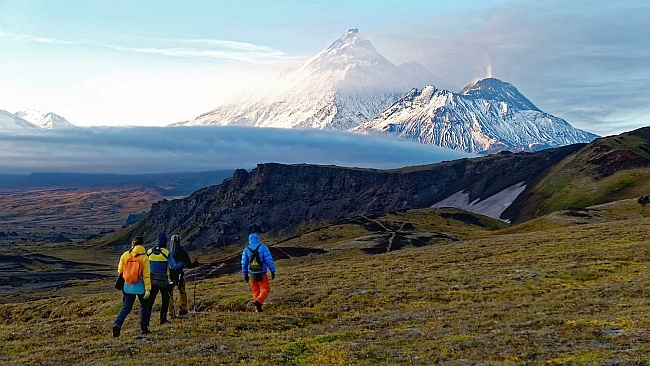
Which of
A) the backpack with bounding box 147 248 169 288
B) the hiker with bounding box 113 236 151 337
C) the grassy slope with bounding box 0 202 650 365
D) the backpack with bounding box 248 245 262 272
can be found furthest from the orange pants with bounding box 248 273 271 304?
the hiker with bounding box 113 236 151 337

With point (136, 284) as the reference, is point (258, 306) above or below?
below

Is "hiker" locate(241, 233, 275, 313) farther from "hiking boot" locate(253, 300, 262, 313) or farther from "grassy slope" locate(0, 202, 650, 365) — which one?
"grassy slope" locate(0, 202, 650, 365)

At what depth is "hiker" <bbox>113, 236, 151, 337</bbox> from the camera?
71.8 feet

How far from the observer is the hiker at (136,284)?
71.8 ft

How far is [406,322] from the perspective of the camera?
2338cm

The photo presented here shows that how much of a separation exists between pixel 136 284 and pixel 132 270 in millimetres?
590

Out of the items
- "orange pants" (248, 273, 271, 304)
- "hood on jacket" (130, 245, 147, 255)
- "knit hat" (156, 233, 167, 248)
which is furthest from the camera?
"orange pants" (248, 273, 271, 304)

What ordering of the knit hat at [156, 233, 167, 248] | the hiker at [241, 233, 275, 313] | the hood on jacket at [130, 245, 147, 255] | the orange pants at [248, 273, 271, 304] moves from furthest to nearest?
the orange pants at [248, 273, 271, 304]
the hiker at [241, 233, 275, 313]
the knit hat at [156, 233, 167, 248]
the hood on jacket at [130, 245, 147, 255]

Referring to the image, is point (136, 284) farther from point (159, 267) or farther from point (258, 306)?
point (258, 306)

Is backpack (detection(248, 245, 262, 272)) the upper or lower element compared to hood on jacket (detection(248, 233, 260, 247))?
lower

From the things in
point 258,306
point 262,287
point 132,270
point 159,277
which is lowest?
point 258,306

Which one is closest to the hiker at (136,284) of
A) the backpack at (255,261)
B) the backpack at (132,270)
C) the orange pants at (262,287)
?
the backpack at (132,270)

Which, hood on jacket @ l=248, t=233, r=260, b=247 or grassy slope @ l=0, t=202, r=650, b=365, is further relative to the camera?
hood on jacket @ l=248, t=233, r=260, b=247

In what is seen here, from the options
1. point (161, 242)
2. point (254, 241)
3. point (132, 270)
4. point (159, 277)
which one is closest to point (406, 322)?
point (254, 241)
